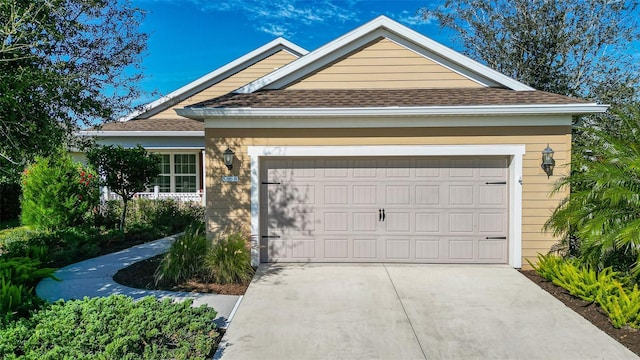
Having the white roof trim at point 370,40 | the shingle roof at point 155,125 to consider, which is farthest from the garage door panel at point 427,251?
the shingle roof at point 155,125

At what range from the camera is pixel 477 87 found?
26.7ft

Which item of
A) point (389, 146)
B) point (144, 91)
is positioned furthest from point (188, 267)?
point (389, 146)

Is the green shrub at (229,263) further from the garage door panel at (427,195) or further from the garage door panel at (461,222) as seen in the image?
the garage door panel at (461,222)

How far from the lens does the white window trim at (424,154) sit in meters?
7.07

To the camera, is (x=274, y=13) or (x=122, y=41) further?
(x=274, y=13)

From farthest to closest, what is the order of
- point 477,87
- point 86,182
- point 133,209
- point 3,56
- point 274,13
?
point 274,13 → point 133,209 → point 86,182 → point 477,87 → point 3,56

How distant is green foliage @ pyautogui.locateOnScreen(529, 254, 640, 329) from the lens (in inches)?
183

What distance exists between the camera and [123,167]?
392 inches

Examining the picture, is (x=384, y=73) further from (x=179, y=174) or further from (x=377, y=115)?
(x=179, y=174)

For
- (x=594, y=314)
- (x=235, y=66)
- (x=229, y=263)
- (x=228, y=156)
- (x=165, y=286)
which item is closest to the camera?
(x=594, y=314)

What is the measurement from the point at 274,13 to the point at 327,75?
6.34m

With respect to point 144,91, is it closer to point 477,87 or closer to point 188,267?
point 188,267

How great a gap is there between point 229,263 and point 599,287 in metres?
5.63

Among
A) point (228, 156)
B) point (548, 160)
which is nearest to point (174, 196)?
point (228, 156)
